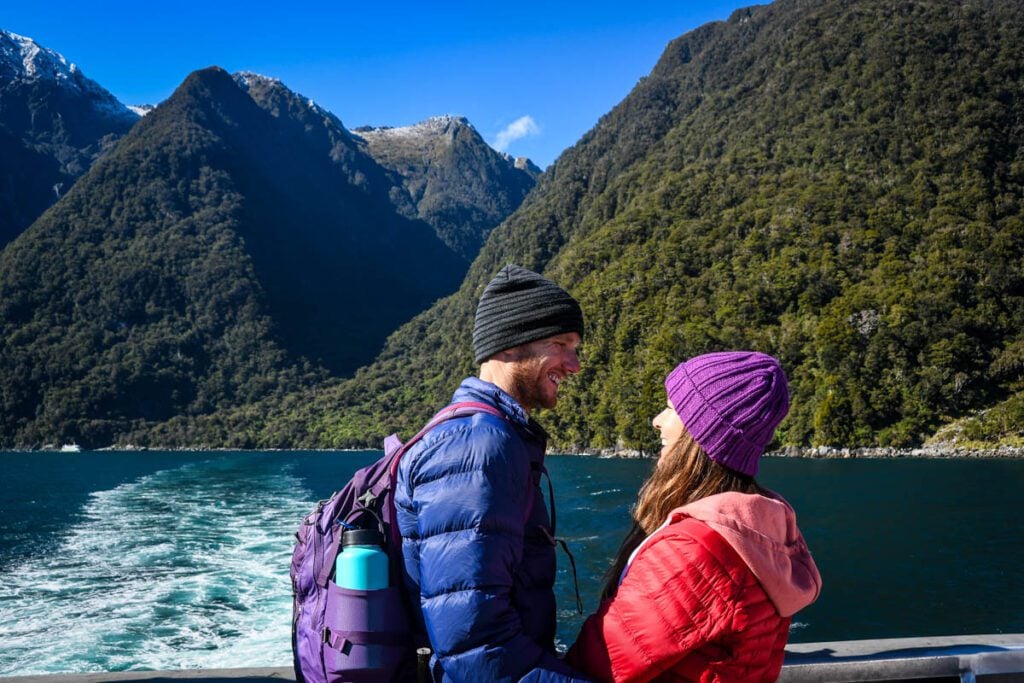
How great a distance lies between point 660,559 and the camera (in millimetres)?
1812

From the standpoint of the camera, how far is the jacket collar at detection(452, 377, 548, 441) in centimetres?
204

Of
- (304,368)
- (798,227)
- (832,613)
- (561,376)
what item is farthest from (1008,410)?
(304,368)

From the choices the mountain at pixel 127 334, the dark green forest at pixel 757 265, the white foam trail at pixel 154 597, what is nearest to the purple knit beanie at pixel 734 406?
the white foam trail at pixel 154 597

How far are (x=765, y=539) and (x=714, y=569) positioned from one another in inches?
5.8

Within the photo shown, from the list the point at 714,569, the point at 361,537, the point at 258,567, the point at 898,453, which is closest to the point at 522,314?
the point at 361,537

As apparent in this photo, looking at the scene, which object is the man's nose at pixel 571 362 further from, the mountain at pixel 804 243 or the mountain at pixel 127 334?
the mountain at pixel 127 334

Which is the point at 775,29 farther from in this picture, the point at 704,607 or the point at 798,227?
the point at 704,607

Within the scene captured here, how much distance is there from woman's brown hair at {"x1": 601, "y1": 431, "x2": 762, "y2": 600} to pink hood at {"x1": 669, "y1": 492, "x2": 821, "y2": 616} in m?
0.14

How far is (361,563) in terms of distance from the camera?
190 cm

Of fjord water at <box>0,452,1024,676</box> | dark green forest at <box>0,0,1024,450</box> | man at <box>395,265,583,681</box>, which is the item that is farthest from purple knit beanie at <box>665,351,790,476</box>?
dark green forest at <box>0,0,1024,450</box>

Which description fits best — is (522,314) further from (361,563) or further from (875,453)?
(875,453)

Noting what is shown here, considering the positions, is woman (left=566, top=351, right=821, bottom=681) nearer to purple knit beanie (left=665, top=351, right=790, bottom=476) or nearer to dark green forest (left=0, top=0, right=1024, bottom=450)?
purple knit beanie (left=665, top=351, right=790, bottom=476)

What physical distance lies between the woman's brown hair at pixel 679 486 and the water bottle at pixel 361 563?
23.3 inches

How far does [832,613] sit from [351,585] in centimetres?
1602
